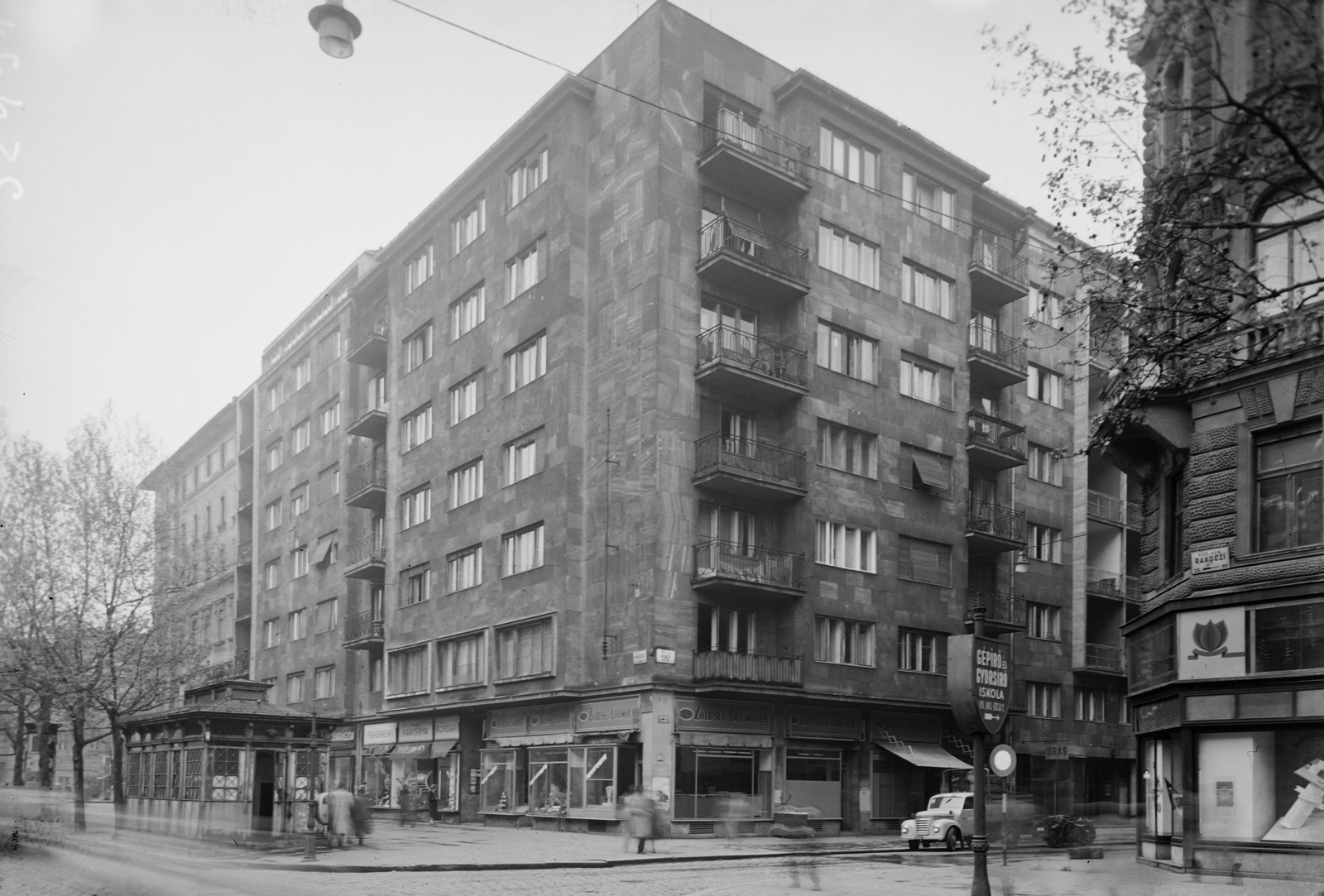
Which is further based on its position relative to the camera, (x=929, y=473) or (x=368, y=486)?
(x=368, y=486)

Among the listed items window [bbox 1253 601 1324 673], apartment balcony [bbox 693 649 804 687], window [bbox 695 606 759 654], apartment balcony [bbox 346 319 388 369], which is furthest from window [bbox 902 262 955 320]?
window [bbox 1253 601 1324 673]

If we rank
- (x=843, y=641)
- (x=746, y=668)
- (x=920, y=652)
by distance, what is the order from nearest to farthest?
(x=746, y=668), (x=843, y=641), (x=920, y=652)

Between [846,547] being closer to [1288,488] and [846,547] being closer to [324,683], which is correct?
[1288,488]

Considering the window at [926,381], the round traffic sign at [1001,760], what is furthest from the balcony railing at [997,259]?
the round traffic sign at [1001,760]

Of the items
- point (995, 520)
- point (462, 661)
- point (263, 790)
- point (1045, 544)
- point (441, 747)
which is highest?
point (995, 520)

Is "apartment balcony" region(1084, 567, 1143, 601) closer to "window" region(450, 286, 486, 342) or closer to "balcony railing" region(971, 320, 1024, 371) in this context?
"balcony railing" region(971, 320, 1024, 371)

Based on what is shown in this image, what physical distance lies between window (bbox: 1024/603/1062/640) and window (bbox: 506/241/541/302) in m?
21.4

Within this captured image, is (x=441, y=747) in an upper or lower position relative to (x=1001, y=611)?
lower

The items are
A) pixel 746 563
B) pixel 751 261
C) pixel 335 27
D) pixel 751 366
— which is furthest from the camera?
pixel 751 366

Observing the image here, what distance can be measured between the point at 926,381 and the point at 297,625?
3524 centimetres

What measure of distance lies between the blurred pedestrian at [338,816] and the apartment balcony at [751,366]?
15.8m

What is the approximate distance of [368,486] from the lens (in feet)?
173

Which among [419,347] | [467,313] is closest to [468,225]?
[467,313]

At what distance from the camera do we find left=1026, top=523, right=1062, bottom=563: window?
1897 inches
